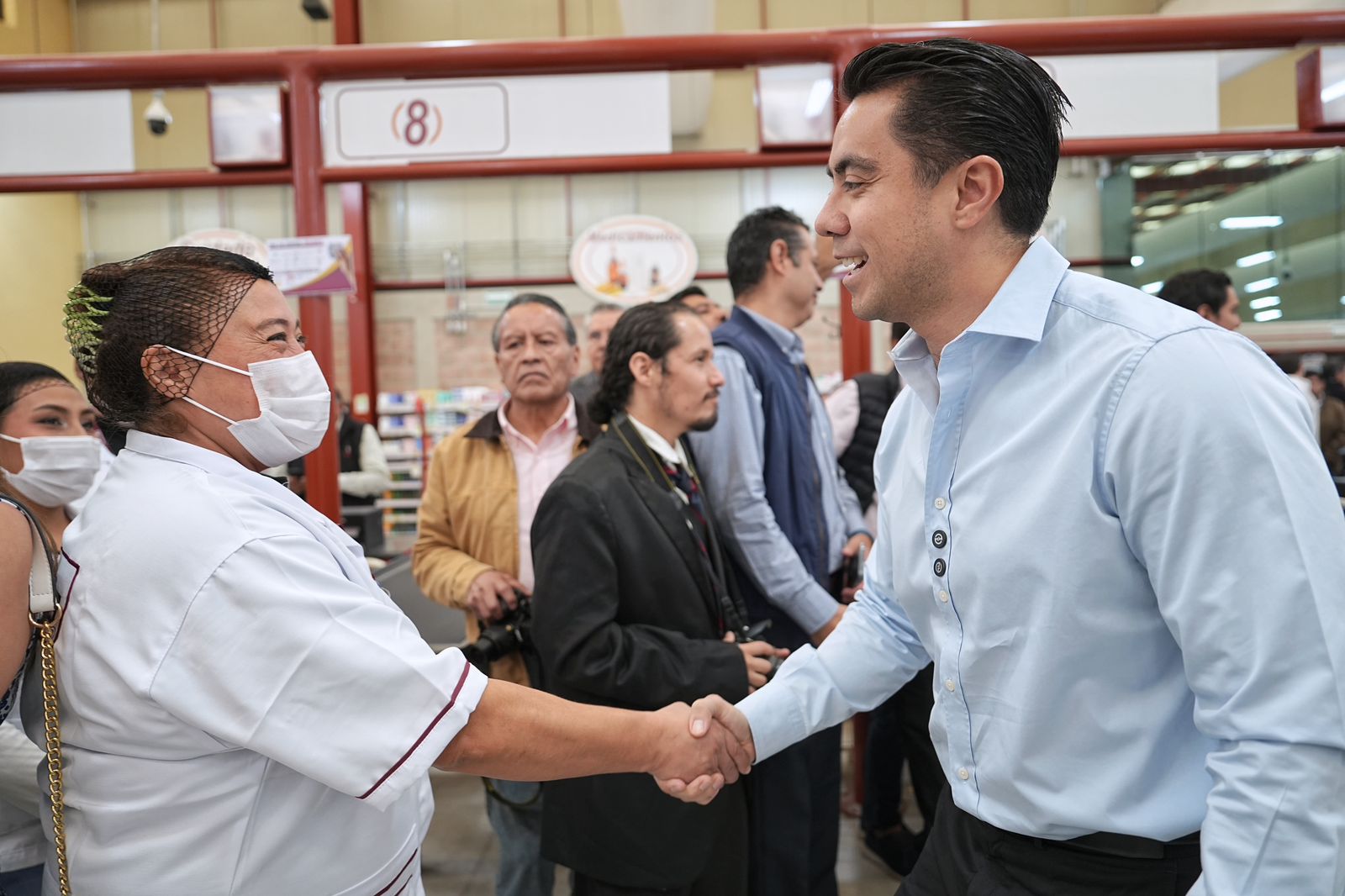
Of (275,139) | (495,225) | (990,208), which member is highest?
(495,225)

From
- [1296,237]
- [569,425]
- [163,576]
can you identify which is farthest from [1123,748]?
[1296,237]

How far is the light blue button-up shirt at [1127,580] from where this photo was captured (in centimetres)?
93

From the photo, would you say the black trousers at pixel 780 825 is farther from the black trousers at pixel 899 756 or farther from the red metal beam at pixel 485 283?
the red metal beam at pixel 485 283

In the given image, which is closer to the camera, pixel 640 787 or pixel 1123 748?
pixel 1123 748

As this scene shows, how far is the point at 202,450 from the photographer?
130cm

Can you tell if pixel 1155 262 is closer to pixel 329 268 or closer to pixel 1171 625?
pixel 329 268

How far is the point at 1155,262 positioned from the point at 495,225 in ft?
25.5

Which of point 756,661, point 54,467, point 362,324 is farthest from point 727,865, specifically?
point 362,324

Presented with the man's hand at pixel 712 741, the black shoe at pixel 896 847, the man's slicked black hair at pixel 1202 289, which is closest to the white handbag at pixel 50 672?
the man's hand at pixel 712 741

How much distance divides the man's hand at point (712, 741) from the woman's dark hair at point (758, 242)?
1.52 m

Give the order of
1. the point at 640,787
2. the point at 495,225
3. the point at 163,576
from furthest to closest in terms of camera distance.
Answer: the point at 495,225
the point at 640,787
the point at 163,576

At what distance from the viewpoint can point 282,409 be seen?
141 centimetres

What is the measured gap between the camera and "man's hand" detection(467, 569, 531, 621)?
2.55 metres

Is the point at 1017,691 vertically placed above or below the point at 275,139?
below
